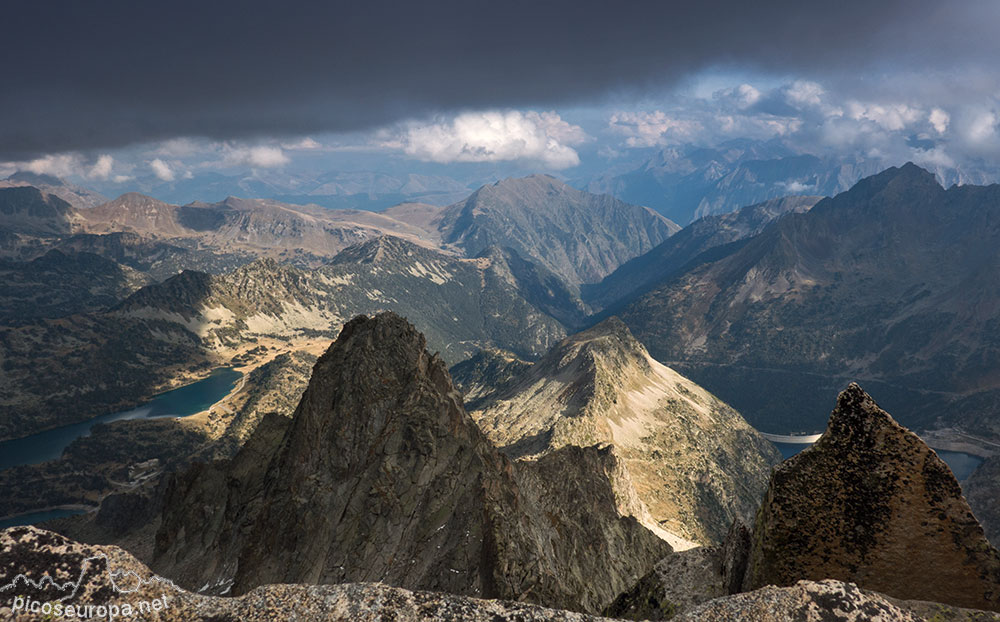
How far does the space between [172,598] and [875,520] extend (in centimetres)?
2444

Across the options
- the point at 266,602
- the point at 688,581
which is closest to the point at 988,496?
the point at 688,581

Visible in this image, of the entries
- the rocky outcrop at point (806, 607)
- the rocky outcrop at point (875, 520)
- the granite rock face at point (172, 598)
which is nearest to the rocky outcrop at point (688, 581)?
the rocky outcrop at point (875, 520)

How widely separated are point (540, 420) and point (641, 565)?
415ft

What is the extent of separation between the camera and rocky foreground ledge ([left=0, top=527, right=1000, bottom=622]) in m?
13.6

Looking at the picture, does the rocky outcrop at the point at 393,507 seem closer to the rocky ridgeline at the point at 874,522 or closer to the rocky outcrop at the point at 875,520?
the rocky ridgeline at the point at 874,522

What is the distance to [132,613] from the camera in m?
14.1

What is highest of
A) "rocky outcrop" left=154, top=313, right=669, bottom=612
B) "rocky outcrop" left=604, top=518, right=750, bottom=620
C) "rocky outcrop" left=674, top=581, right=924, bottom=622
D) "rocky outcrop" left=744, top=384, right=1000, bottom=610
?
"rocky outcrop" left=744, top=384, right=1000, bottom=610

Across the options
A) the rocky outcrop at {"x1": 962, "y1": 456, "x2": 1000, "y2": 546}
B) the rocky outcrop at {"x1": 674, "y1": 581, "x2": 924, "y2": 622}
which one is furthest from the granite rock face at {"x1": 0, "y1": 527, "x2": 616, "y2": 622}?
the rocky outcrop at {"x1": 962, "y1": 456, "x2": 1000, "y2": 546}

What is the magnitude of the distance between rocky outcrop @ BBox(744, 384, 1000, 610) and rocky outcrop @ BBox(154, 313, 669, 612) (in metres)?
27.5

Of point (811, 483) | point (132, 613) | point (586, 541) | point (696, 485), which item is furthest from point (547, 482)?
point (696, 485)

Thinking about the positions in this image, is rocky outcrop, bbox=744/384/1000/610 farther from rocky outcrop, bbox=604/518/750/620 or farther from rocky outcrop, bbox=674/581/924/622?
rocky outcrop, bbox=674/581/924/622

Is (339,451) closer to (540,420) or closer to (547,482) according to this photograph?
(547,482)

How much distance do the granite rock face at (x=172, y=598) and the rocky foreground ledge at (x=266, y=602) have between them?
25 millimetres

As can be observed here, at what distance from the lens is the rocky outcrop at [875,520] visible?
717 inches
